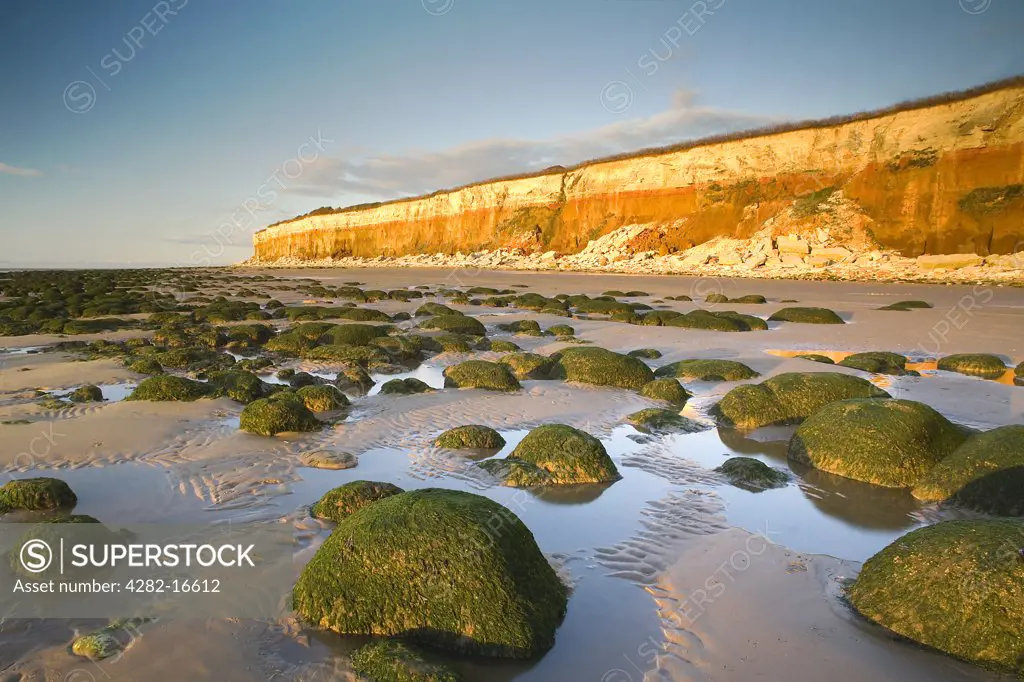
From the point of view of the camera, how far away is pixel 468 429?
8148 mm

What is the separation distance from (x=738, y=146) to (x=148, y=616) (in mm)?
54568

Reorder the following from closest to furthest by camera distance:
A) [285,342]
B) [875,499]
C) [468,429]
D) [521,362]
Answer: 1. [875,499]
2. [468,429]
3. [521,362]
4. [285,342]

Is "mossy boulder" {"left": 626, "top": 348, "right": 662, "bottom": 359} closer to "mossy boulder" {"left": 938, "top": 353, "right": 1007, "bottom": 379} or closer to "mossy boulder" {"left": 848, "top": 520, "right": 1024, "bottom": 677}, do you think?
"mossy boulder" {"left": 938, "top": 353, "right": 1007, "bottom": 379}

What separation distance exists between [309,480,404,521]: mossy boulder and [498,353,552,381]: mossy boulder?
6.26 m

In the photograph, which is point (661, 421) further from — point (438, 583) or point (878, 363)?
point (878, 363)

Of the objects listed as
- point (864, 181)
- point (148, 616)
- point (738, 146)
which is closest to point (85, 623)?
point (148, 616)

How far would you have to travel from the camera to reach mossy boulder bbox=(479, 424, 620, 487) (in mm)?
6820

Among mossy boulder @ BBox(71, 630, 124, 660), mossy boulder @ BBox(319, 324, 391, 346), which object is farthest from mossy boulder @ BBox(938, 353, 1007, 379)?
mossy boulder @ BBox(71, 630, 124, 660)

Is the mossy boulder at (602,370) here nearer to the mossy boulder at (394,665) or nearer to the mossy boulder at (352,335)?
the mossy boulder at (352,335)

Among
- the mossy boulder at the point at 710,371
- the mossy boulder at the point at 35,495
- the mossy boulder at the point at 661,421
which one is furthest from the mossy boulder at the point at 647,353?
the mossy boulder at the point at 35,495

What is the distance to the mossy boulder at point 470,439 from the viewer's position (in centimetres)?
798

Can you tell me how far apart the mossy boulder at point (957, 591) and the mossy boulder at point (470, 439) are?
459 cm

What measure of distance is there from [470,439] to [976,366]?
36.5ft

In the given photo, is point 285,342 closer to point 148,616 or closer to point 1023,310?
point 148,616
